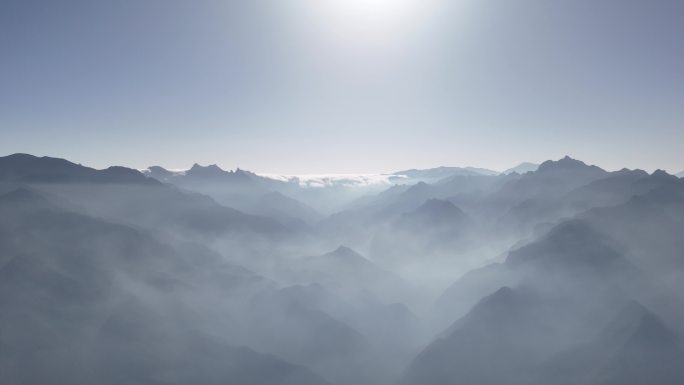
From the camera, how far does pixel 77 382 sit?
648 ft

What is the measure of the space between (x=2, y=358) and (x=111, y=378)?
5685 cm

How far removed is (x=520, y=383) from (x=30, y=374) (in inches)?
A: 9902

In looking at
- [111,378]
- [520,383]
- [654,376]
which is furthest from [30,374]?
[654,376]

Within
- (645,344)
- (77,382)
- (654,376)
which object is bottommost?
(77,382)

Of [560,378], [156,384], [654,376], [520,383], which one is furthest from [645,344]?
[156,384]

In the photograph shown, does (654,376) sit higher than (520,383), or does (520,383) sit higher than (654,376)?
(654,376)

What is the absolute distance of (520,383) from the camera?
197m

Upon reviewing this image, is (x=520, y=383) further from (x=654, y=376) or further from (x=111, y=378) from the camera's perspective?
(x=111, y=378)

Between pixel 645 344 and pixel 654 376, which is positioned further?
pixel 645 344

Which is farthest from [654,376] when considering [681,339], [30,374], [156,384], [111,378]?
[30,374]

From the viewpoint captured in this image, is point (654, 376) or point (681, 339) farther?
point (681, 339)

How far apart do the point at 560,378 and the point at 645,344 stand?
48.7 meters

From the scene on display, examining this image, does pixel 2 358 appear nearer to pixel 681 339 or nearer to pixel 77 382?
pixel 77 382

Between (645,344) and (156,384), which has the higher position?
(645,344)
